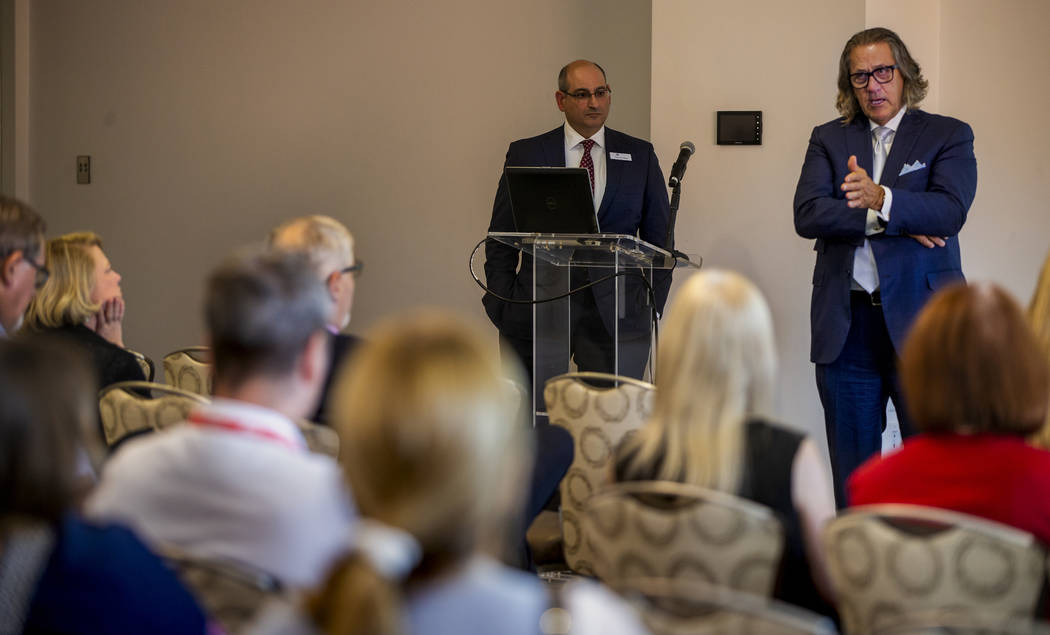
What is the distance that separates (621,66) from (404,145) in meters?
1.31

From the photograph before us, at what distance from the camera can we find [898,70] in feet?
13.5

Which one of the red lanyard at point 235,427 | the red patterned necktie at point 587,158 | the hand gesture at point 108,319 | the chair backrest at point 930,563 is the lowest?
the chair backrest at point 930,563

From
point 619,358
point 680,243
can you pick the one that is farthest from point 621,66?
point 619,358

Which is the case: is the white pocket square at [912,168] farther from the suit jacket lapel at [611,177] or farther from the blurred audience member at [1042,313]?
the blurred audience member at [1042,313]

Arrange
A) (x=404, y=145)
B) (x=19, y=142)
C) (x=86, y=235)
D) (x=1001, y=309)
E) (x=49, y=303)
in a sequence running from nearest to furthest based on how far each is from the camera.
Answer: (x=1001, y=309)
(x=49, y=303)
(x=86, y=235)
(x=404, y=145)
(x=19, y=142)

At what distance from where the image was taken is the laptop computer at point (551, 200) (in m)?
3.89

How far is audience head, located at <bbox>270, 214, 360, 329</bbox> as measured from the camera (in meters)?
2.81

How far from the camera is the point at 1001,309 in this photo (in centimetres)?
186

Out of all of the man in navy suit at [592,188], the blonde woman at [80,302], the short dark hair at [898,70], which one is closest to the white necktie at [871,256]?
the short dark hair at [898,70]

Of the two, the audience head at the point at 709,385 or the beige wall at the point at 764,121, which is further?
the beige wall at the point at 764,121

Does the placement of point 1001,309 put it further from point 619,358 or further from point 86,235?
point 86,235

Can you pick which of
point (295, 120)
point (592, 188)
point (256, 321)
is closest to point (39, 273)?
point (256, 321)

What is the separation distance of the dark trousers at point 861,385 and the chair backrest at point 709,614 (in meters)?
2.94

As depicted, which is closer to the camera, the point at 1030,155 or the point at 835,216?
the point at 835,216
